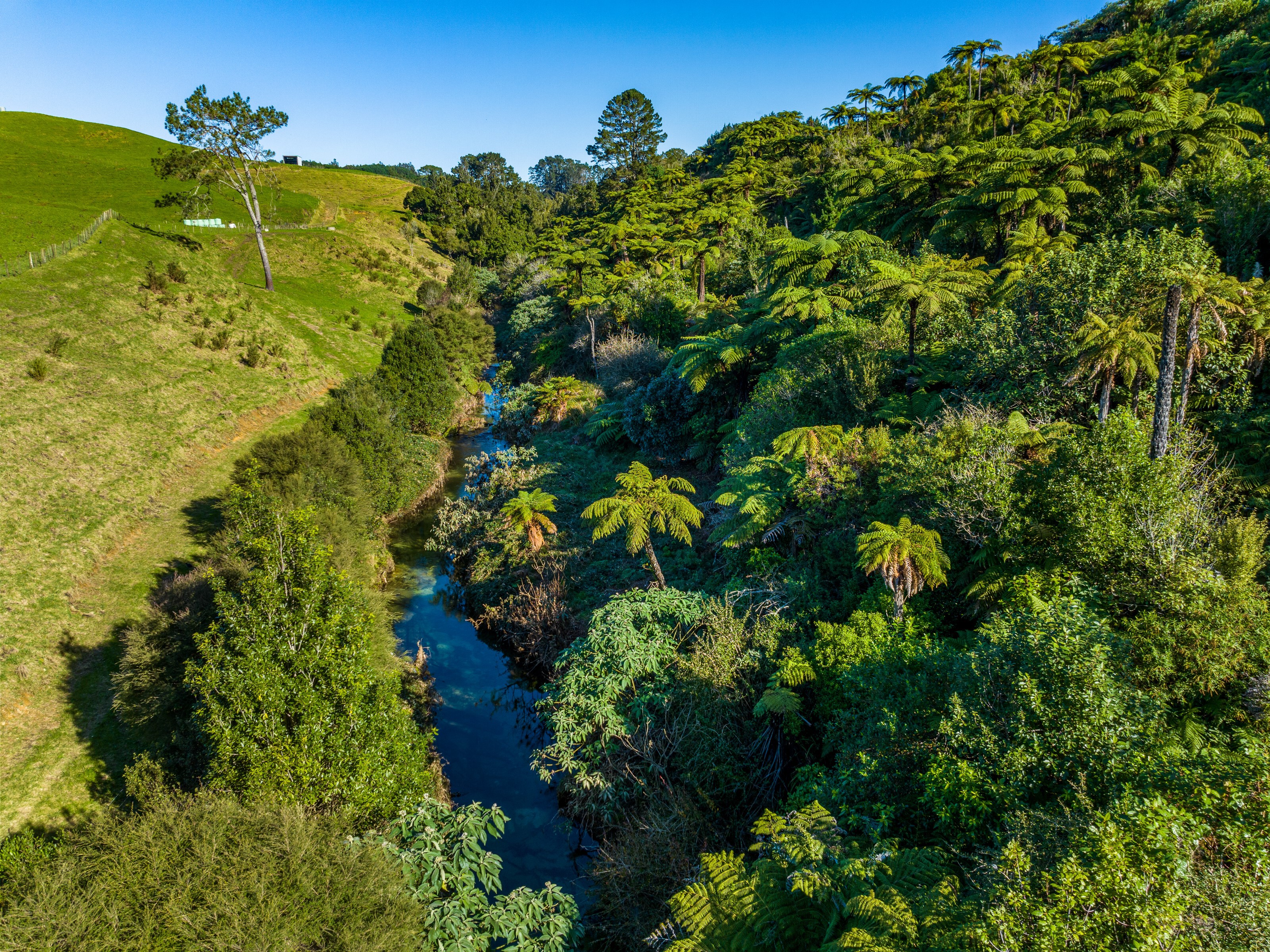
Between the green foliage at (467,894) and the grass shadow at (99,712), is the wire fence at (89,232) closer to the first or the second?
the grass shadow at (99,712)

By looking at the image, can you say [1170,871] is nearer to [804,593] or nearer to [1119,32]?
[804,593]

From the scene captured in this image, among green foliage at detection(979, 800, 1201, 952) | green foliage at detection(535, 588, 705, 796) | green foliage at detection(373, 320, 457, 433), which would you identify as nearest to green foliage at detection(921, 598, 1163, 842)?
green foliage at detection(979, 800, 1201, 952)

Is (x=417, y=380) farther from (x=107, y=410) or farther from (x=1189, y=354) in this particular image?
(x=1189, y=354)

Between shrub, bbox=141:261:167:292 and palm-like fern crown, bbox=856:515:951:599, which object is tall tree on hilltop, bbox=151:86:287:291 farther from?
palm-like fern crown, bbox=856:515:951:599

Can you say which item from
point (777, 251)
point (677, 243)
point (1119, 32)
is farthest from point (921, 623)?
point (1119, 32)

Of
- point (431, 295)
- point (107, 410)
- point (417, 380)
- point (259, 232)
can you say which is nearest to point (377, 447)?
point (417, 380)

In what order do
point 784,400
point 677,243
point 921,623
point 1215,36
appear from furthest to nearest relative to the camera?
point 677,243, point 1215,36, point 784,400, point 921,623
